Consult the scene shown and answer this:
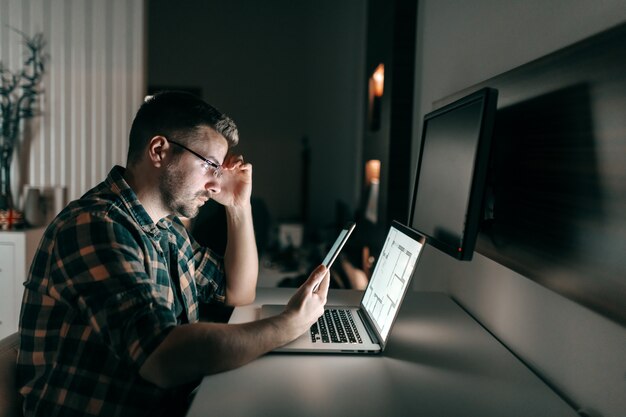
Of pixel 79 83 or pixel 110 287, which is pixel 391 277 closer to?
pixel 110 287

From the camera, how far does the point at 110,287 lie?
936 millimetres

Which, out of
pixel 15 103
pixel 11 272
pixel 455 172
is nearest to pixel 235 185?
pixel 455 172

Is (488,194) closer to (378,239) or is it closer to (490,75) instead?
(490,75)

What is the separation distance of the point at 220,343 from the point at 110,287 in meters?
0.22

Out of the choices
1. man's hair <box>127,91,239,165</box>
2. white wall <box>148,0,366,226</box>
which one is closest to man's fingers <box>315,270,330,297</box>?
man's hair <box>127,91,239,165</box>

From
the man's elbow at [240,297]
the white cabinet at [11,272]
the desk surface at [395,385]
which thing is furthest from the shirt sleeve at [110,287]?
the white cabinet at [11,272]

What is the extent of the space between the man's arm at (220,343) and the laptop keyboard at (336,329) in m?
0.07

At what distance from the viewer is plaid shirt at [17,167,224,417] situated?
3.01ft

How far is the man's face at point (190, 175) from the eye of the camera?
1.29 metres

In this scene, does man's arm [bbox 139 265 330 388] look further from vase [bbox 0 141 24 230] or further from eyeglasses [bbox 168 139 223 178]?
vase [bbox 0 141 24 230]

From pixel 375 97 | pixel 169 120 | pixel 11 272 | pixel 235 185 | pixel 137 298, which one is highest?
pixel 375 97

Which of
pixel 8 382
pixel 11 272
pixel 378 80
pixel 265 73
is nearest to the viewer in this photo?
pixel 8 382

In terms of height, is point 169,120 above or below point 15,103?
below

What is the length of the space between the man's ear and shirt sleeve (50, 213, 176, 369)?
0.26 meters
